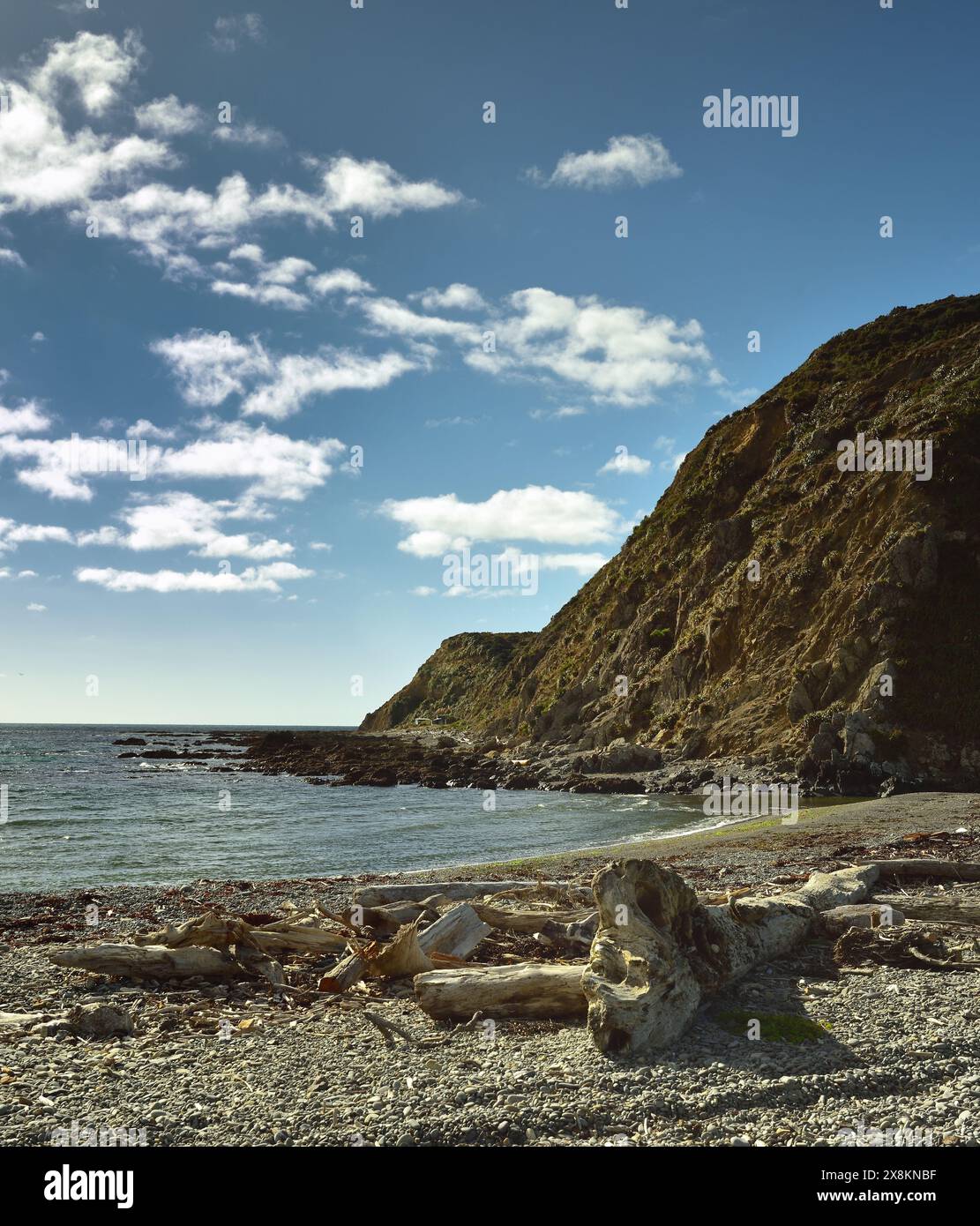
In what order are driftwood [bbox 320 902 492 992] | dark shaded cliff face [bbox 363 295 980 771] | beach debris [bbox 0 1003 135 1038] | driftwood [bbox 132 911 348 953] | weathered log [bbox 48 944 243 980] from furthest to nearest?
dark shaded cliff face [bbox 363 295 980 771]
driftwood [bbox 132 911 348 953]
weathered log [bbox 48 944 243 980]
driftwood [bbox 320 902 492 992]
beach debris [bbox 0 1003 135 1038]

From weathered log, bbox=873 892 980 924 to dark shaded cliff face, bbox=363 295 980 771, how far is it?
33217mm

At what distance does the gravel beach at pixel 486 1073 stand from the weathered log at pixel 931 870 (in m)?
4.75

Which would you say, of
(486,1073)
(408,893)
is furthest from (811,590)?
(486,1073)

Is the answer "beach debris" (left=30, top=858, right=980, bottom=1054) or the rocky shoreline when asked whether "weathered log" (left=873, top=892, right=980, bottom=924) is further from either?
the rocky shoreline

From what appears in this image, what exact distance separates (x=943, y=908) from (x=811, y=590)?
46.1 metres

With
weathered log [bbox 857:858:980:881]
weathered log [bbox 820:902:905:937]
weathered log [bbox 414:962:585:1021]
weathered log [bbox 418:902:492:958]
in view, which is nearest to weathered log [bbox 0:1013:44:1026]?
weathered log [bbox 414:962:585:1021]

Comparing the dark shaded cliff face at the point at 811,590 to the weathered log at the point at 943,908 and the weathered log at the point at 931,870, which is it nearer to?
the weathered log at the point at 931,870

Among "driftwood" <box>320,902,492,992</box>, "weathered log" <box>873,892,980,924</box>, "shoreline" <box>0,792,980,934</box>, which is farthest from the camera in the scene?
"shoreline" <box>0,792,980,934</box>

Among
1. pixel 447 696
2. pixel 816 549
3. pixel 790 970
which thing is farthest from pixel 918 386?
pixel 447 696

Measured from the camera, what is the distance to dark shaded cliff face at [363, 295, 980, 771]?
1741 inches
